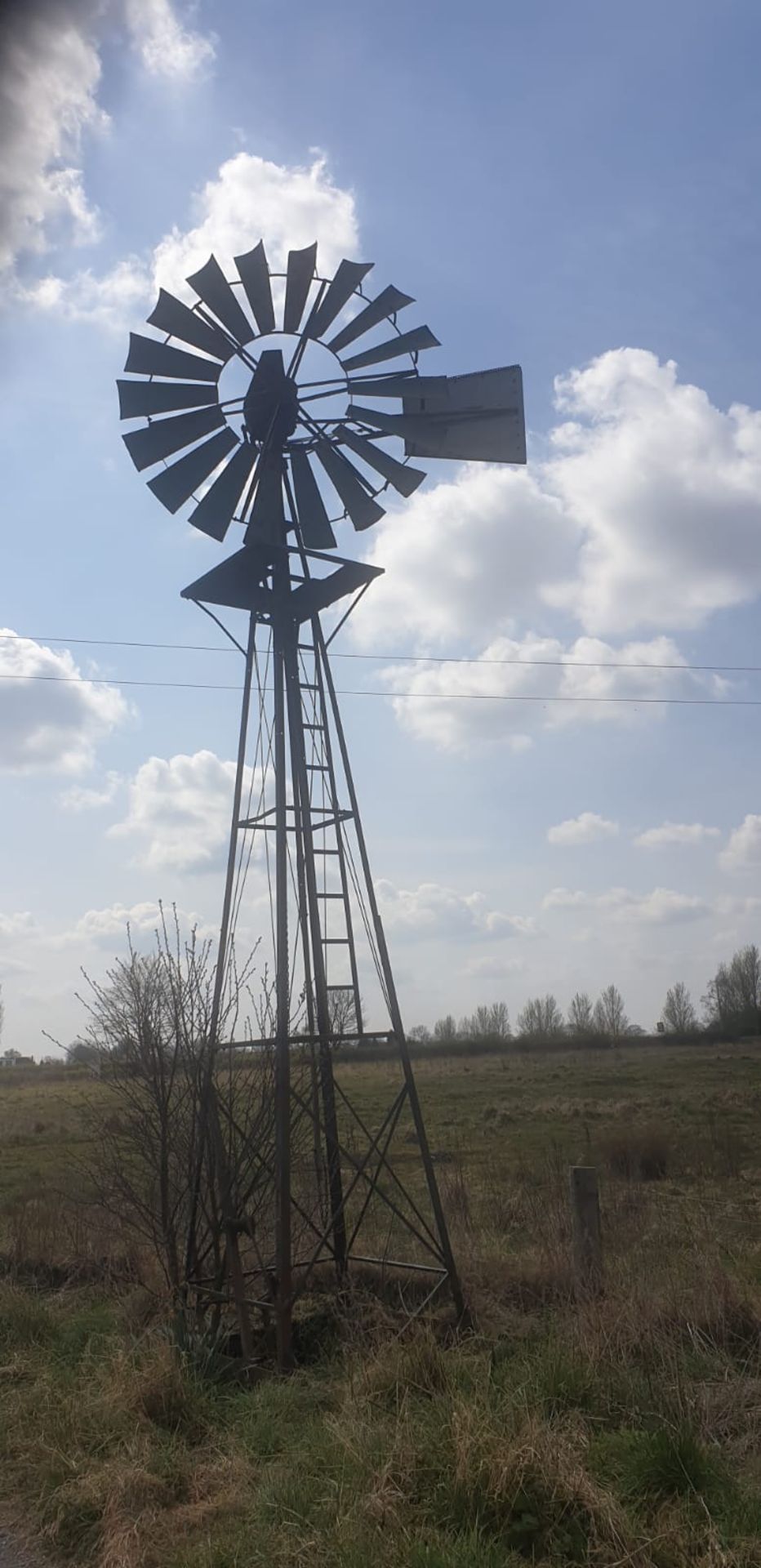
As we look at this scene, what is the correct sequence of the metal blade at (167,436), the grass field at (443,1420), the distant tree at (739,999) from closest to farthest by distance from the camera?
the grass field at (443,1420), the metal blade at (167,436), the distant tree at (739,999)

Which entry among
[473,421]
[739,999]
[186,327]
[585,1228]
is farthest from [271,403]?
[739,999]

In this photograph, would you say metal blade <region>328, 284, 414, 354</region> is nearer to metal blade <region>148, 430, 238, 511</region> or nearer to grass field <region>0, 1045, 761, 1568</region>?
metal blade <region>148, 430, 238, 511</region>

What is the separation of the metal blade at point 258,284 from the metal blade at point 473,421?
1.30 metres

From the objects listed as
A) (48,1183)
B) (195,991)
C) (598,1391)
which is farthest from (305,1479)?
(48,1183)

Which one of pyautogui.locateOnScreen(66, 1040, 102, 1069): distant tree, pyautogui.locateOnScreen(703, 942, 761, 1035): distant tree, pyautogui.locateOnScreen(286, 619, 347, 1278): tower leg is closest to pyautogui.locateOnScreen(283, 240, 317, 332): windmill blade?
pyautogui.locateOnScreen(286, 619, 347, 1278): tower leg

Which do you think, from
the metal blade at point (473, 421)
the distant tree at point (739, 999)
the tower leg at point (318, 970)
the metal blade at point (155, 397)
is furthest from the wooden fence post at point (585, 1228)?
the distant tree at point (739, 999)

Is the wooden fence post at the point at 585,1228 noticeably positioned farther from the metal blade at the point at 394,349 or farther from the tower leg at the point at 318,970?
the metal blade at the point at 394,349

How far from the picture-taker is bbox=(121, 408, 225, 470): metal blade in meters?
9.51

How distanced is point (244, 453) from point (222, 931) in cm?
386

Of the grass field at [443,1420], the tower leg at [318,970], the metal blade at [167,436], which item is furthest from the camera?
the metal blade at [167,436]

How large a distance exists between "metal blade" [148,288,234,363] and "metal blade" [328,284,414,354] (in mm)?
897

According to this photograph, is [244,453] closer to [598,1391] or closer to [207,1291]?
[207,1291]

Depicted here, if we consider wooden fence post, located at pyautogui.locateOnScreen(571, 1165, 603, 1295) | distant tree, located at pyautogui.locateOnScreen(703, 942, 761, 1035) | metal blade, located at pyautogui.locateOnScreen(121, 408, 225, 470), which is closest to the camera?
wooden fence post, located at pyautogui.locateOnScreen(571, 1165, 603, 1295)

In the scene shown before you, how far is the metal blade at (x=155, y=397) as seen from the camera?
9.43 meters
